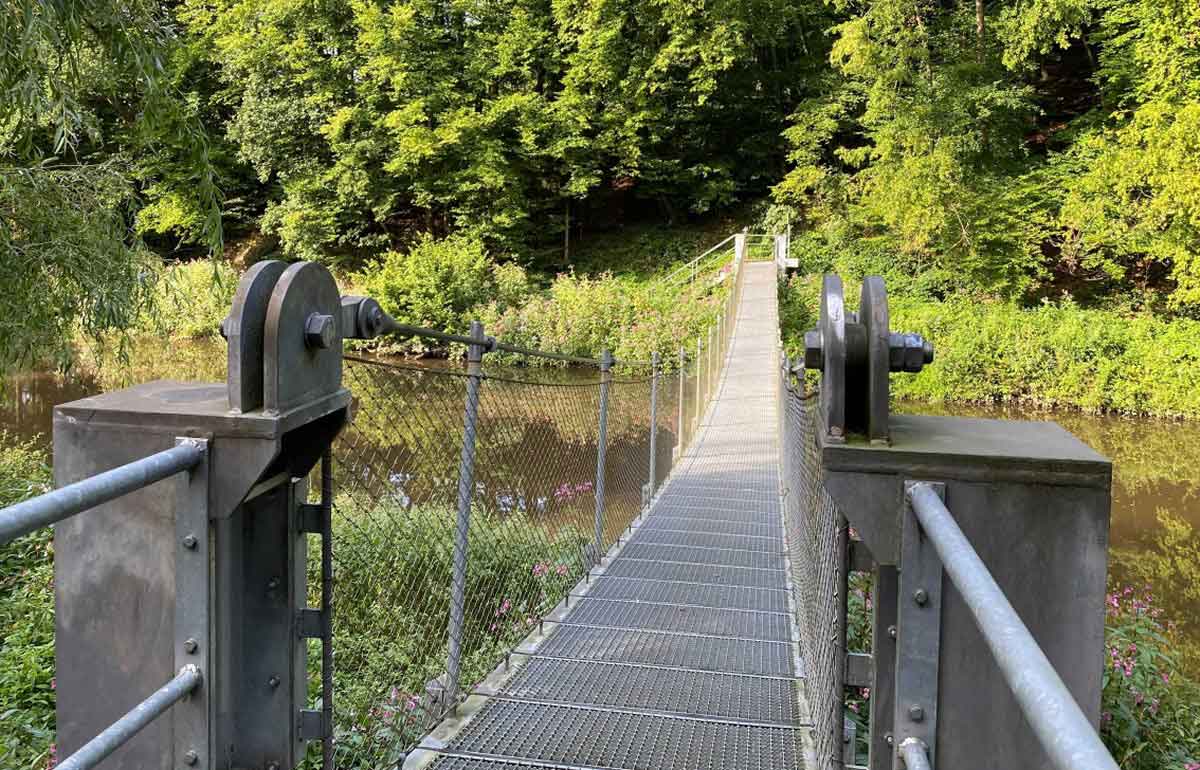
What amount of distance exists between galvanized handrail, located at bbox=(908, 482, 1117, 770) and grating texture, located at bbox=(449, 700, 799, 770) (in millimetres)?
2012

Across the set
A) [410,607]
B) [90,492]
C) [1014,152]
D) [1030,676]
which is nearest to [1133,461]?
[1014,152]

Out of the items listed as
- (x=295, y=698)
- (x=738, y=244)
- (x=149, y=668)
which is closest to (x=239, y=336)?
(x=149, y=668)

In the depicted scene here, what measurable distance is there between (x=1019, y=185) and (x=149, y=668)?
2302cm

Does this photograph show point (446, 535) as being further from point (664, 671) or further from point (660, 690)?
point (660, 690)

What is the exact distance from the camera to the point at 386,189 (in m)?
27.5

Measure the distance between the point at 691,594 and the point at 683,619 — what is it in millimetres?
445

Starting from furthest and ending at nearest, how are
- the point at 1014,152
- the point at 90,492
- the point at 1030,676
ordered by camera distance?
the point at 1014,152 < the point at 90,492 < the point at 1030,676

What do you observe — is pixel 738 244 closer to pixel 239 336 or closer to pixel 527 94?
pixel 527 94

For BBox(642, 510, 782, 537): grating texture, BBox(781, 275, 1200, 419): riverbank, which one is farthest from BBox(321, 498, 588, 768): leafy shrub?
BBox(781, 275, 1200, 419): riverbank

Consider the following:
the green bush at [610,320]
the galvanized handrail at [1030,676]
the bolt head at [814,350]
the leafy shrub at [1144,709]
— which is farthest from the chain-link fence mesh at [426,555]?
the green bush at [610,320]

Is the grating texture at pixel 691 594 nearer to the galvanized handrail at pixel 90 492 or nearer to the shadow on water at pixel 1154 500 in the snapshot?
the shadow on water at pixel 1154 500

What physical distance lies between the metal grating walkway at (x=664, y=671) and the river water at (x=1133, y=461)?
1399 millimetres

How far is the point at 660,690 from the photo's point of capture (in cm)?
332

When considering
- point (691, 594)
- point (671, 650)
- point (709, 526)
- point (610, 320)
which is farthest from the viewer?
point (610, 320)
